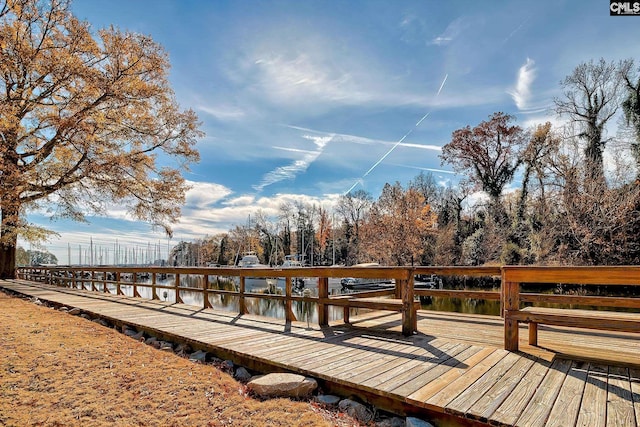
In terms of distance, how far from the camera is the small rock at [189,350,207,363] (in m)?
4.82

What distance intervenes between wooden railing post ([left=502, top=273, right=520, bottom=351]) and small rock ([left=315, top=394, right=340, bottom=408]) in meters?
2.12

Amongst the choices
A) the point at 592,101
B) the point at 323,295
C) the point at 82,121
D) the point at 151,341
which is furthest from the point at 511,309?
the point at 592,101

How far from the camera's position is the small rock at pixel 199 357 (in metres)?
4.82

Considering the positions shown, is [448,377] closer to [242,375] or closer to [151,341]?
[242,375]

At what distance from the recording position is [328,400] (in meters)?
3.37

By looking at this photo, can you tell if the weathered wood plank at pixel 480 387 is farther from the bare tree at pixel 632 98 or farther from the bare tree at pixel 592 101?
the bare tree at pixel 632 98

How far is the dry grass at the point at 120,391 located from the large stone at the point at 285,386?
0.40 feet

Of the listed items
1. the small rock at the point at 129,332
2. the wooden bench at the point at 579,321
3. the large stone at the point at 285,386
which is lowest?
the small rock at the point at 129,332

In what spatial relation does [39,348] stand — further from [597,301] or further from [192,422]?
[597,301]

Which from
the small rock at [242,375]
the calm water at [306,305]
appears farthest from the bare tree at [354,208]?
the small rock at [242,375]

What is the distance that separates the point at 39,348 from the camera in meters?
A: 5.05

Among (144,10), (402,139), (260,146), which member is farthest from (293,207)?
(144,10)

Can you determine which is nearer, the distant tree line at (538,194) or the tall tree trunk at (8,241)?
the tall tree trunk at (8,241)

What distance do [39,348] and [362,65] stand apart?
10.3 metres
